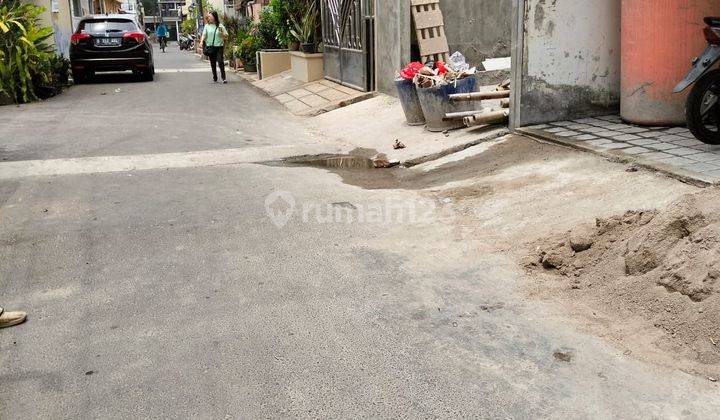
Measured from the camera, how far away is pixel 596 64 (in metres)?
7.06

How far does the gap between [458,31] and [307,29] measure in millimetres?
5578

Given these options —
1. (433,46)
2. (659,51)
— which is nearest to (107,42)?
(433,46)

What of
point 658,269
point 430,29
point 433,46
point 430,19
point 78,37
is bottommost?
point 658,269

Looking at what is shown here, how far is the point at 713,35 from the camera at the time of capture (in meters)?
5.34

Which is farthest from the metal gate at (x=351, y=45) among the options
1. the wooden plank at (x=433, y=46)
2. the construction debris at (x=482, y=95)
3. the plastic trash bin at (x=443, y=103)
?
the construction debris at (x=482, y=95)

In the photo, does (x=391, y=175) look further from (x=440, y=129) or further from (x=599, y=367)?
(x=599, y=367)

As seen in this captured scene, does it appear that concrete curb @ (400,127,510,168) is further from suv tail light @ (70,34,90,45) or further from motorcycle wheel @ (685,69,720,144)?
suv tail light @ (70,34,90,45)

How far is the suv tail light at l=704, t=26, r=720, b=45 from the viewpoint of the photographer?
5.30 m

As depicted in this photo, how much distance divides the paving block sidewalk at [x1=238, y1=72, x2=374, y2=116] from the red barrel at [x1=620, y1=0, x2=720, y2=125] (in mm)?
5989

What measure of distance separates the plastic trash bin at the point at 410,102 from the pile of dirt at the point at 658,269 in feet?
14.9

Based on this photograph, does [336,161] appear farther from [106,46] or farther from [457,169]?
[106,46]

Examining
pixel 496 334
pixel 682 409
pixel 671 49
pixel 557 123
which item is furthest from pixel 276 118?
pixel 682 409

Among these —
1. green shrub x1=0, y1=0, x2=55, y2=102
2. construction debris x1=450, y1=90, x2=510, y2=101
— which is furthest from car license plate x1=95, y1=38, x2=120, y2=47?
construction debris x1=450, y1=90, x2=510, y2=101

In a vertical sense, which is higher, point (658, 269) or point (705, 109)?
point (705, 109)
